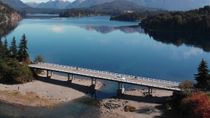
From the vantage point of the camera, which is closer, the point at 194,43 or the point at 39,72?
the point at 39,72

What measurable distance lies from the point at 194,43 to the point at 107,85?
81894 mm

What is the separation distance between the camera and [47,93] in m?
68.8

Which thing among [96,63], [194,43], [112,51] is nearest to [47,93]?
[96,63]

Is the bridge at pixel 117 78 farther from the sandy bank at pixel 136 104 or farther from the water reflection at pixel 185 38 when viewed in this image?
the water reflection at pixel 185 38

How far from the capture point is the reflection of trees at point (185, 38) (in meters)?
149

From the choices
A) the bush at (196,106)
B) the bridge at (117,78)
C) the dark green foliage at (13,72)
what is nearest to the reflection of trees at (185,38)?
the bridge at (117,78)

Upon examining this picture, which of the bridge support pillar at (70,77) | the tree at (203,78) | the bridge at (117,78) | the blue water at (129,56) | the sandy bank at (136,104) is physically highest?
the tree at (203,78)

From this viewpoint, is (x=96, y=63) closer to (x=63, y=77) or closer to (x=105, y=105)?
(x=63, y=77)

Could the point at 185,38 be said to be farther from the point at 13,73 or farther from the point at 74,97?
the point at 74,97

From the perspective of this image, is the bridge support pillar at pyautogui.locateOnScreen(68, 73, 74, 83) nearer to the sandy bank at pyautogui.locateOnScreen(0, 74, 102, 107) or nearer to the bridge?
the bridge

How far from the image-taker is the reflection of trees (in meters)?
149

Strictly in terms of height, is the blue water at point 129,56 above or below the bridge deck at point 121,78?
below

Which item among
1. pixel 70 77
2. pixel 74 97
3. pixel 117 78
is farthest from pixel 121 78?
pixel 70 77

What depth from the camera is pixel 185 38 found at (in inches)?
6545
